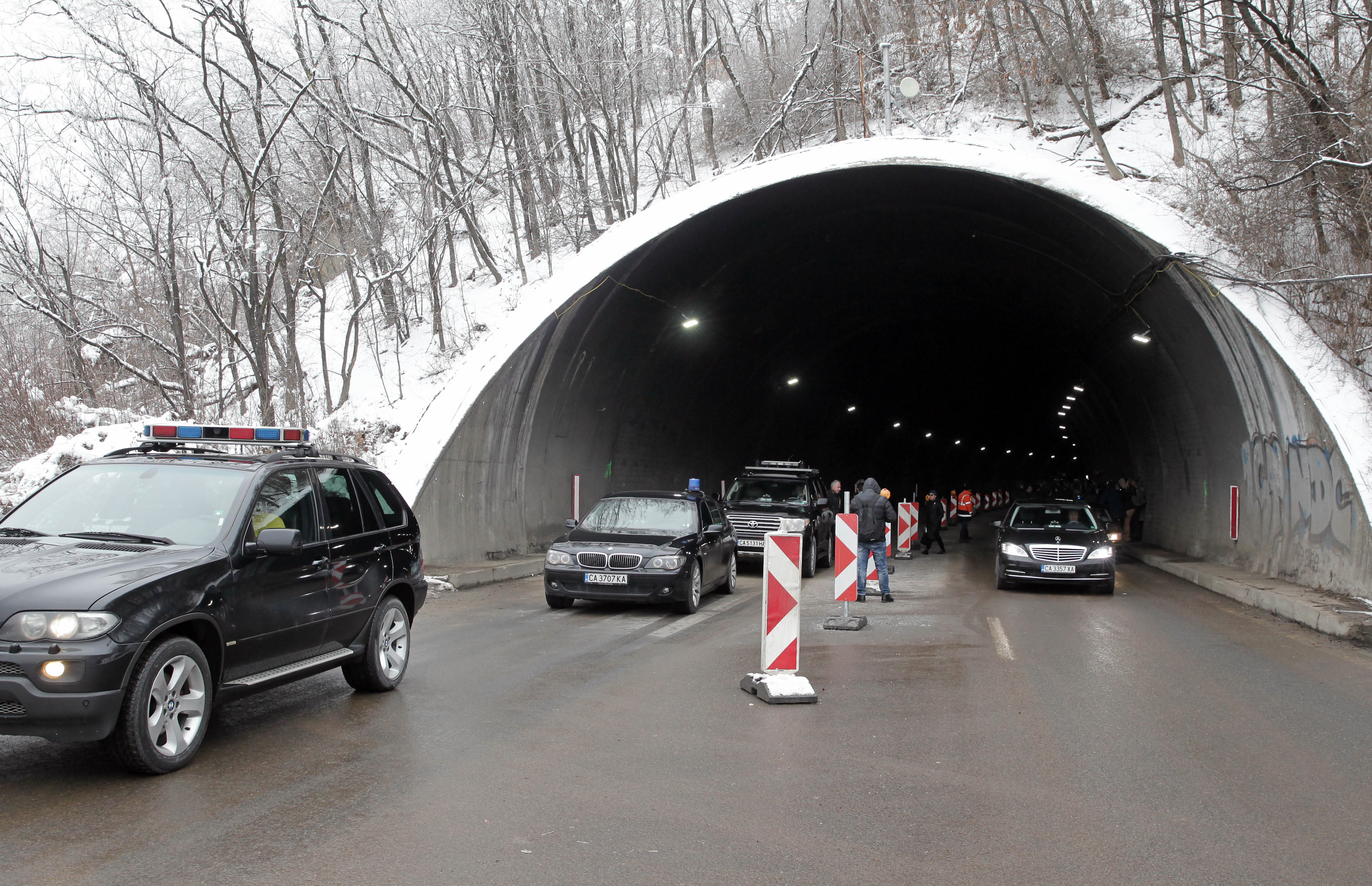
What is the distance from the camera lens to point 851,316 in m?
31.9

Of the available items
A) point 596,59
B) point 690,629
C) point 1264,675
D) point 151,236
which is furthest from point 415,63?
point 1264,675

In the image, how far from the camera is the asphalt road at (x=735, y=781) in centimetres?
436

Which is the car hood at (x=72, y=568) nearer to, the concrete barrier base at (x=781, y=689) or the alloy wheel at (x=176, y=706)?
the alloy wheel at (x=176, y=706)

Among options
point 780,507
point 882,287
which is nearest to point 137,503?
point 780,507

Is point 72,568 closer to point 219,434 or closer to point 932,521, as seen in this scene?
point 219,434

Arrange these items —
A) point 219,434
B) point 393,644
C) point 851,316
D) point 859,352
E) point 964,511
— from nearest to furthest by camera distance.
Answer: point 219,434 → point 393,644 → point 851,316 → point 964,511 → point 859,352

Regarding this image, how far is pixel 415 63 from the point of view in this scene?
26172 millimetres

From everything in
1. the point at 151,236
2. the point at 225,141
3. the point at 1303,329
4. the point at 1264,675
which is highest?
the point at 225,141

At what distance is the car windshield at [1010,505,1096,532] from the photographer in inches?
717

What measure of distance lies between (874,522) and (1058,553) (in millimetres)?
3966

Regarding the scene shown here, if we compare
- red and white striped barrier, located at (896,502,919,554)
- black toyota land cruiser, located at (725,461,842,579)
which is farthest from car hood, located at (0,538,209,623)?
red and white striped barrier, located at (896,502,919,554)

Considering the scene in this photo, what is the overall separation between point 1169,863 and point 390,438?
73.4 ft

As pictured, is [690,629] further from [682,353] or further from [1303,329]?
[682,353]

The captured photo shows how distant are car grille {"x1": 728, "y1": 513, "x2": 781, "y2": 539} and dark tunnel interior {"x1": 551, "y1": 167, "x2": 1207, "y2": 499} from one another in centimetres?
384
